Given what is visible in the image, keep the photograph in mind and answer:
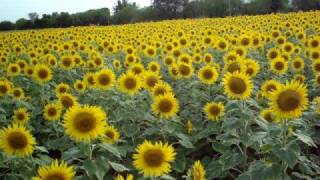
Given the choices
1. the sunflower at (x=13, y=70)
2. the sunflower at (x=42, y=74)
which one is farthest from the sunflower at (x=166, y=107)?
the sunflower at (x=13, y=70)

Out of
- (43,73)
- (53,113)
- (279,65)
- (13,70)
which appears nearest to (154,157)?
(53,113)

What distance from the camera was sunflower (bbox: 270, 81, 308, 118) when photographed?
3523mm

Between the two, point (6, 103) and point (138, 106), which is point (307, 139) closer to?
point (138, 106)

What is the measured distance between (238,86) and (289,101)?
99 cm

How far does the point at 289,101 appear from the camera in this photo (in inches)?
139

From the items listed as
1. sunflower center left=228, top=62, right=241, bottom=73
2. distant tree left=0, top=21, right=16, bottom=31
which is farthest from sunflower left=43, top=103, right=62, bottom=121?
distant tree left=0, top=21, right=16, bottom=31

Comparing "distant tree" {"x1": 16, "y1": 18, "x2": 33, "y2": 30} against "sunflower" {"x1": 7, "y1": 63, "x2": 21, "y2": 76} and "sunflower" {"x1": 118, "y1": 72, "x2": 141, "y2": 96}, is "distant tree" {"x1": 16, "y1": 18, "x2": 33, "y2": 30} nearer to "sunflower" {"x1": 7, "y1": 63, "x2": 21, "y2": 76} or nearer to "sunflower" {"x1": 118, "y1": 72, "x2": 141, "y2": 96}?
"sunflower" {"x1": 7, "y1": 63, "x2": 21, "y2": 76}

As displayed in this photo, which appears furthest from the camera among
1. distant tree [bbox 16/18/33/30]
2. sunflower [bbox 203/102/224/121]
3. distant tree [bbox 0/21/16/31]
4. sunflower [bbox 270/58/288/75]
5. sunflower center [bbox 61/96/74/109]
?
distant tree [bbox 0/21/16/31]

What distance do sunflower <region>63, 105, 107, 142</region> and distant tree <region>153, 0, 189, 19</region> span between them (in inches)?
1926

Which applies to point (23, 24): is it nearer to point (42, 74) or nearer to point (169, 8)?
point (169, 8)

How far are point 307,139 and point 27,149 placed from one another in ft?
6.95

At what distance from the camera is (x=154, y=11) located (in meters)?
54.3

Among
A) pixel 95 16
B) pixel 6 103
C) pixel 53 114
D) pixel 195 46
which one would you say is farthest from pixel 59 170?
pixel 95 16

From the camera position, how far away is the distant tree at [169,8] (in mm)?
53338
